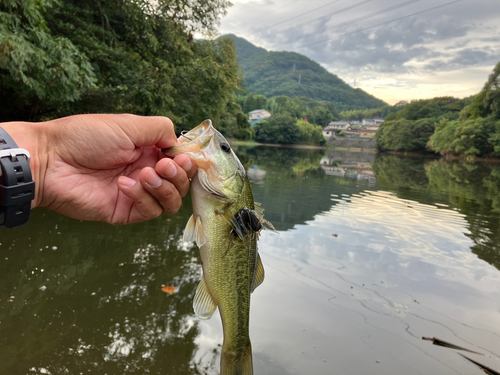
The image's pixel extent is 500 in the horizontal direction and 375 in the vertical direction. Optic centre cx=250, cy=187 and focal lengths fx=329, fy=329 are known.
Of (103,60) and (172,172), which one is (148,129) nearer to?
(172,172)

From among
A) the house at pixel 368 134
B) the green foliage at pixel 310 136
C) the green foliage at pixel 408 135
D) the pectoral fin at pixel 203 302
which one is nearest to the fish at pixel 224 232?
the pectoral fin at pixel 203 302

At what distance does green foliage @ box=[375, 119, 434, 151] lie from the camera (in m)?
84.0

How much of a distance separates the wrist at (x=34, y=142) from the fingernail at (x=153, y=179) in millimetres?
829

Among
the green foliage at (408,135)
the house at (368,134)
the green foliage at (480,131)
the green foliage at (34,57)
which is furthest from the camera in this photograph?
the house at (368,134)

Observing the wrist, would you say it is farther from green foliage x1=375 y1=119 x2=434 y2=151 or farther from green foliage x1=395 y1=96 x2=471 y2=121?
green foliage x1=395 y1=96 x2=471 y2=121

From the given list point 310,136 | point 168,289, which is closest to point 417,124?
point 310,136

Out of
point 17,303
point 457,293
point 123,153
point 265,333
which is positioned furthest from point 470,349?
point 17,303

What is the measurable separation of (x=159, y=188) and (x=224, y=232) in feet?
1.80

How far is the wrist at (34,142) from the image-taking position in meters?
2.24

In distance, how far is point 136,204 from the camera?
97.4 inches

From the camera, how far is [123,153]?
8.01ft

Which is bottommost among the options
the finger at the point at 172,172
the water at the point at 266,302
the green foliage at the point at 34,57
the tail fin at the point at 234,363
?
the water at the point at 266,302

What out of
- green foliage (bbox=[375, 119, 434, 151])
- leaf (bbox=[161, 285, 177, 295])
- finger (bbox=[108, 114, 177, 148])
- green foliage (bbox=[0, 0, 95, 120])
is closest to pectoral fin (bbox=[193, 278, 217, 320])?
finger (bbox=[108, 114, 177, 148])

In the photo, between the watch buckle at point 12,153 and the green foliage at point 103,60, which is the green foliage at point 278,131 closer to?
the green foliage at point 103,60
